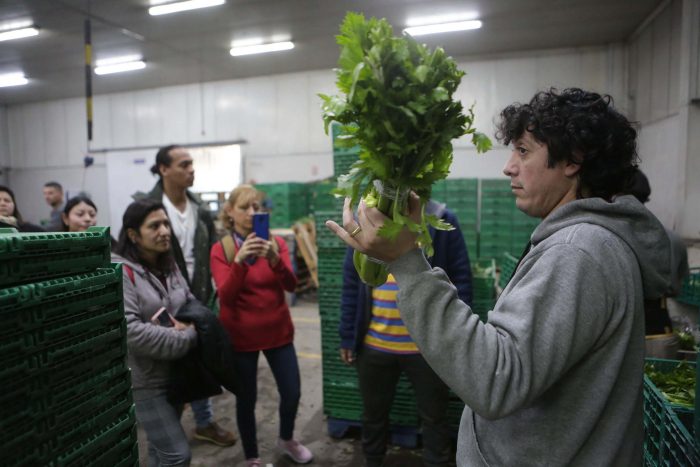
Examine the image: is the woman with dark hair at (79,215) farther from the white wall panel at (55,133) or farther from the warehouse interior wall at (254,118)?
the white wall panel at (55,133)

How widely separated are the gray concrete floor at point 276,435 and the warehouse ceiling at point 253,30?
5.72 meters

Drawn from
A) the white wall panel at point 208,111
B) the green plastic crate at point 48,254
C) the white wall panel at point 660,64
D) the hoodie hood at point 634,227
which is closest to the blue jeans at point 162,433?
the green plastic crate at point 48,254

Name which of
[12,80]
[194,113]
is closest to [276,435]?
[194,113]

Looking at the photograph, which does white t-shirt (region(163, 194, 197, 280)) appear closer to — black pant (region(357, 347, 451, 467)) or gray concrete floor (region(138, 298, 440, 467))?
gray concrete floor (region(138, 298, 440, 467))

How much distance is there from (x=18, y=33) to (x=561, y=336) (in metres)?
9.95

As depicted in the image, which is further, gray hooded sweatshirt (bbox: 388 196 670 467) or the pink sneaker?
the pink sneaker

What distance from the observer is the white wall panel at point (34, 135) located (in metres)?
13.1

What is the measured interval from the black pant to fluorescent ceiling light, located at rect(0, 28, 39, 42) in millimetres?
8625

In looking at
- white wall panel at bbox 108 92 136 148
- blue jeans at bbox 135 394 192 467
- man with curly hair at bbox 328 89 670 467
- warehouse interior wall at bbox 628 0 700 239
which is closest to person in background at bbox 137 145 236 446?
blue jeans at bbox 135 394 192 467

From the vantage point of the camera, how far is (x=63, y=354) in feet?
3.37

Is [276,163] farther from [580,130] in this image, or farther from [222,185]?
[580,130]

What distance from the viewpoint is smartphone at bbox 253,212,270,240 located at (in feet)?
A: 8.26

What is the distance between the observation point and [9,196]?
11.0 ft

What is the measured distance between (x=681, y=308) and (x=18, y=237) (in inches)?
207
